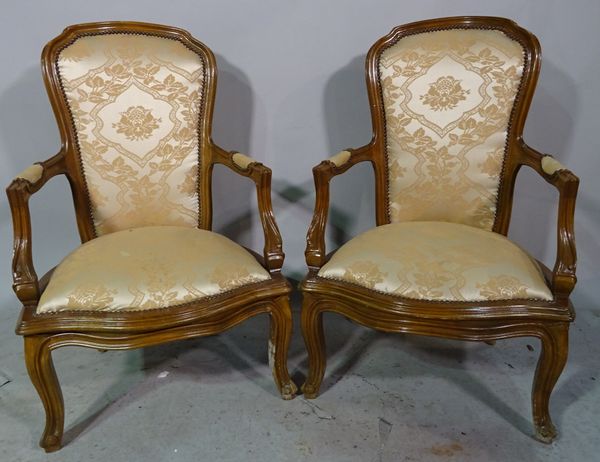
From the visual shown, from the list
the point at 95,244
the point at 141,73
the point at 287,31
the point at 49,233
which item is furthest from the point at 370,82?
the point at 49,233

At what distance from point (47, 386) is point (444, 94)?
4.37 ft

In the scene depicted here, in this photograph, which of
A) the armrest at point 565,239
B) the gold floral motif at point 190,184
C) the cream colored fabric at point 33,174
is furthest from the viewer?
the gold floral motif at point 190,184

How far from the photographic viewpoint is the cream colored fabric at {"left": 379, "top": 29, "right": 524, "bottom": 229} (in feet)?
5.44

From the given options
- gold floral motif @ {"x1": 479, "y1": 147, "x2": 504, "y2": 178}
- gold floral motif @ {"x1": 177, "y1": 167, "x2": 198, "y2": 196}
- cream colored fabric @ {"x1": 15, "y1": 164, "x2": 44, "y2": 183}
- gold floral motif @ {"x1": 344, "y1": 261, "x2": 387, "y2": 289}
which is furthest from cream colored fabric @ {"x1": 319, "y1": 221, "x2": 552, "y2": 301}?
cream colored fabric @ {"x1": 15, "y1": 164, "x2": 44, "y2": 183}

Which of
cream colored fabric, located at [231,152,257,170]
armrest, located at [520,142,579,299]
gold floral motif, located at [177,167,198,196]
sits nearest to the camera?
armrest, located at [520,142,579,299]

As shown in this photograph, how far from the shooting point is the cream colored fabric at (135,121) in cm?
166

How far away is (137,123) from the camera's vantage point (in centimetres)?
170

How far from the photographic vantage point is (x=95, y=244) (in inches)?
61.2

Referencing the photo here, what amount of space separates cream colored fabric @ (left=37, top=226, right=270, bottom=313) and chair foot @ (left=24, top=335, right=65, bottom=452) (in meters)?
0.10

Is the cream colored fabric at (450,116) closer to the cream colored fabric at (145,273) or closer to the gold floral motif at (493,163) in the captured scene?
the gold floral motif at (493,163)

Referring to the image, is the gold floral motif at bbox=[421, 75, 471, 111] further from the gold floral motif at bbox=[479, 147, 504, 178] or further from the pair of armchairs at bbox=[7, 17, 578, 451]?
the gold floral motif at bbox=[479, 147, 504, 178]

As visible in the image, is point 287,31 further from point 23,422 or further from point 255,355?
point 23,422

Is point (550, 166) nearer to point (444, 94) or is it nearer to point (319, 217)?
point (444, 94)

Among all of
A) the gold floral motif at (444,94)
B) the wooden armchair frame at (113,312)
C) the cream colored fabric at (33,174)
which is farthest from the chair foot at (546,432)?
the cream colored fabric at (33,174)
